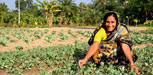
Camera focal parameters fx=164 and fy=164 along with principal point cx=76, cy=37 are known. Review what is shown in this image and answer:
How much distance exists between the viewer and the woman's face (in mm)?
2734

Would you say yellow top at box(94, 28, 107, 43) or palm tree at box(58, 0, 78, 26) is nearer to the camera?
yellow top at box(94, 28, 107, 43)

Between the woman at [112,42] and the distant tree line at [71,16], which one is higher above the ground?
the distant tree line at [71,16]

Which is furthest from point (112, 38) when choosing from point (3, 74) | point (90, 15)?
point (90, 15)

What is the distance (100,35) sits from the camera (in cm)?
276

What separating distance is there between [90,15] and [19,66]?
29935 mm

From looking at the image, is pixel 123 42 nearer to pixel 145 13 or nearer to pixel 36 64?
pixel 36 64

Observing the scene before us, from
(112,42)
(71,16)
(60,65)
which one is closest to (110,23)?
(112,42)

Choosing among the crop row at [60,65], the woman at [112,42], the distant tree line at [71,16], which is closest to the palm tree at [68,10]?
the distant tree line at [71,16]

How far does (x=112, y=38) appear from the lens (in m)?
2.86

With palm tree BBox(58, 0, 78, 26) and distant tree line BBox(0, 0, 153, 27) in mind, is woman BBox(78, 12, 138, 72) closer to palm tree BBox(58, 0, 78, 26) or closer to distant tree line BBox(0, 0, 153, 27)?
distant tree line BBox(0, 0, 153, 27)

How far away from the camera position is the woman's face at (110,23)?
8.97 ft

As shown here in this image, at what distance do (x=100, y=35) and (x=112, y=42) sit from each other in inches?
11.9

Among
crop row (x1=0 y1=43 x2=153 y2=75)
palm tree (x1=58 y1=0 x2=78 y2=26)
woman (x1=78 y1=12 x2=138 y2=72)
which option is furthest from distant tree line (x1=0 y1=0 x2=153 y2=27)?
woman (x1=78 y1=12 x2=138 y2=72)

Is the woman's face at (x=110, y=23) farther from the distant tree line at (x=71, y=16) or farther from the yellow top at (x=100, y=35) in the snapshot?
the distant tree line at (x=71, y=16)
